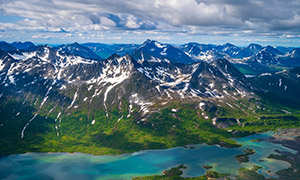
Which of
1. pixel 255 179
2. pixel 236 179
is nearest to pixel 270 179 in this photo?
pixel 255 179

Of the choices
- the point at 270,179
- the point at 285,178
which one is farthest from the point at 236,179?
the point at 285,178

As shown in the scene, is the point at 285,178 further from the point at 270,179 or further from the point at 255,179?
the point at 255,179

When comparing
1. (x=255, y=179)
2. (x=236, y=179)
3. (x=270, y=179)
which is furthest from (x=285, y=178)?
(x=236, y=179)

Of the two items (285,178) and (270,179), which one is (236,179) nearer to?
(270,179)

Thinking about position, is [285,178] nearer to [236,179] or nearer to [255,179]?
[255,179]

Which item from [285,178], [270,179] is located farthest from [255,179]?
[285,178]
